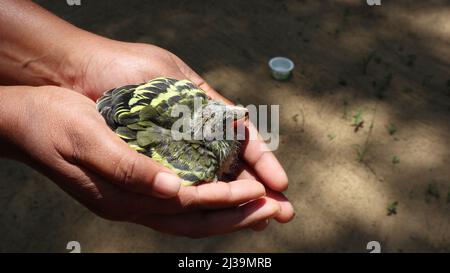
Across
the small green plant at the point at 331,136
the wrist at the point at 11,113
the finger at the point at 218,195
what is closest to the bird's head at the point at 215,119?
the finger at the point at 218,195

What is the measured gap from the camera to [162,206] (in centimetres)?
243

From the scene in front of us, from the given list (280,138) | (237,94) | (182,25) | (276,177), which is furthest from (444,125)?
(182,25)

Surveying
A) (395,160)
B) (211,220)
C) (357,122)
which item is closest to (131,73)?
(211,220)

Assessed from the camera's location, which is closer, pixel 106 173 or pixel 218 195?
pixel 106 173

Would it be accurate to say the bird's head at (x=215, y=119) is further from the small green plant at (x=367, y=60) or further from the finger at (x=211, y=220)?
the small green plant at (x=367, y=60)

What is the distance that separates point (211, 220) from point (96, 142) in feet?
2.79

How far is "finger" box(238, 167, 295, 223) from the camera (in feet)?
9.42

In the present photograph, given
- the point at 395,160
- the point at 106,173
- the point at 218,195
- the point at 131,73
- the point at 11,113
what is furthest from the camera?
the point at 395,160

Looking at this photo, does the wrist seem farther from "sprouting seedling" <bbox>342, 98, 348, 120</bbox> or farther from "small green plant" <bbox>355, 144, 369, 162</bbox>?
"sprouting seedling" <bbox>342, 98, 348, 120</bbox>

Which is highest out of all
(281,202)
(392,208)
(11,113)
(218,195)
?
(11,113)

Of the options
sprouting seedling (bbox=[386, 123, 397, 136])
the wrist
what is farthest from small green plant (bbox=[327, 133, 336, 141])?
the wrist

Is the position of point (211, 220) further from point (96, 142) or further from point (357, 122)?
point (357, 122)

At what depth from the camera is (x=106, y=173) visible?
226 centimetres

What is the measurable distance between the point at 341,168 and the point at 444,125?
4.19 feet
